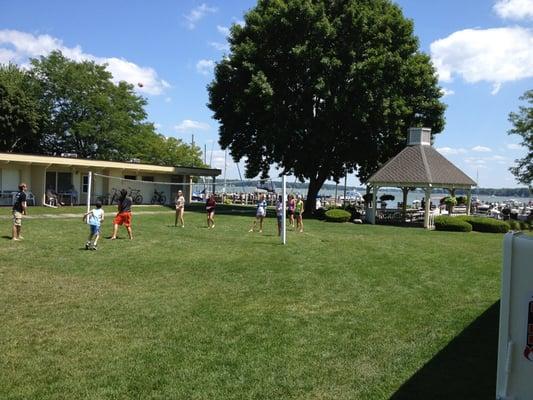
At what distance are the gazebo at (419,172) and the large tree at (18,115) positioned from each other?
2821 cm

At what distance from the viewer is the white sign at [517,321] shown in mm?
2984

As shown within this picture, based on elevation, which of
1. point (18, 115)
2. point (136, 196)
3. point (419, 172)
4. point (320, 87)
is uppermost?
point (320, 87)

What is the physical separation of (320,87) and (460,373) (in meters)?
26.0

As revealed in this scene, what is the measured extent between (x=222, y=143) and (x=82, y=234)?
19.7 m

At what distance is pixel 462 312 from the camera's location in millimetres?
8672

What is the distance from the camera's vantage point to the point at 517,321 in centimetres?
306

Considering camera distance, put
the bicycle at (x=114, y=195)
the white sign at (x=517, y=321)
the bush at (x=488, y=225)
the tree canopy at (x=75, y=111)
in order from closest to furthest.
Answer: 1. the white sign at (x=517, y=321)
2. the bush at (x=488, y=225)
3. the bicycle at (x=114, y=195)
4. the tree canopy at (x=75, y=111)

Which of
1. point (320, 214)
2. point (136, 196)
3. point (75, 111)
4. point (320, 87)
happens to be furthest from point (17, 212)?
point (75, 111)

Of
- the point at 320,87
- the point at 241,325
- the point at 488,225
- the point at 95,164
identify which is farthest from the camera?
the point at 95,164

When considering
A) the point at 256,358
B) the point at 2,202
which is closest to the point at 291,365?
the point at 256,358

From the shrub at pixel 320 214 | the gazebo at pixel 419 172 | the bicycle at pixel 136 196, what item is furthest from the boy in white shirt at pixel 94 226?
the bicycle at pixel 136 196

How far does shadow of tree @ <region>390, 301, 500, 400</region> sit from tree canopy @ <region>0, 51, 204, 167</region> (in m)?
43.1

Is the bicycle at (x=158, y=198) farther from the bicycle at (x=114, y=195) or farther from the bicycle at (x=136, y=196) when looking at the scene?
the bicycle at (x=114, y=195)

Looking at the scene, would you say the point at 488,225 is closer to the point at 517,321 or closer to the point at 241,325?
the point at 241,325
